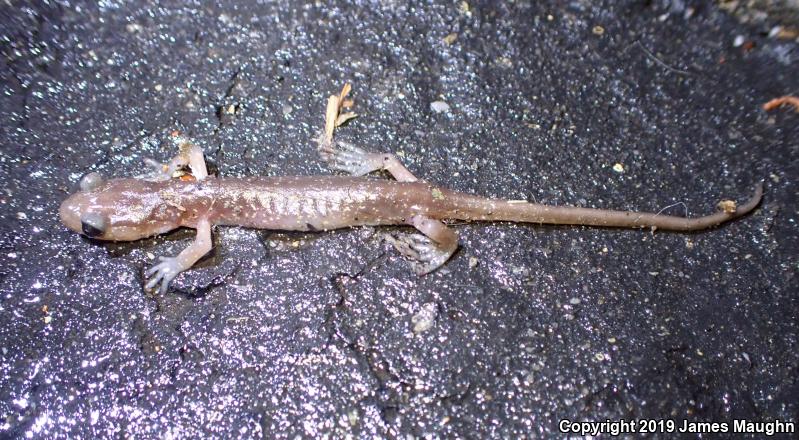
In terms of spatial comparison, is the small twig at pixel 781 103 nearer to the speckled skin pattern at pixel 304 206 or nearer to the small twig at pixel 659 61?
the small twig at pixel 659 61

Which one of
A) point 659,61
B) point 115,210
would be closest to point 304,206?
point 115,210

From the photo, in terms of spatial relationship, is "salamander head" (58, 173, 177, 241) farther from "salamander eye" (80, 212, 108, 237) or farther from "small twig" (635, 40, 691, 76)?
"small twig" (635, 40, 691, 76)

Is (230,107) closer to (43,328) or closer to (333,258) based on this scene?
(333,258)

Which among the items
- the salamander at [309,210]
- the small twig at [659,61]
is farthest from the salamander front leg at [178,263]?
the small twig at [659,61]

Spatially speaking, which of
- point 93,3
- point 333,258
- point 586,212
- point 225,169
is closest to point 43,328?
point 225,169

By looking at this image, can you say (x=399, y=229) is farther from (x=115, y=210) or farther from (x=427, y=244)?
(x=115, y=210)

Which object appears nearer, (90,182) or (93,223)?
(93,223)
